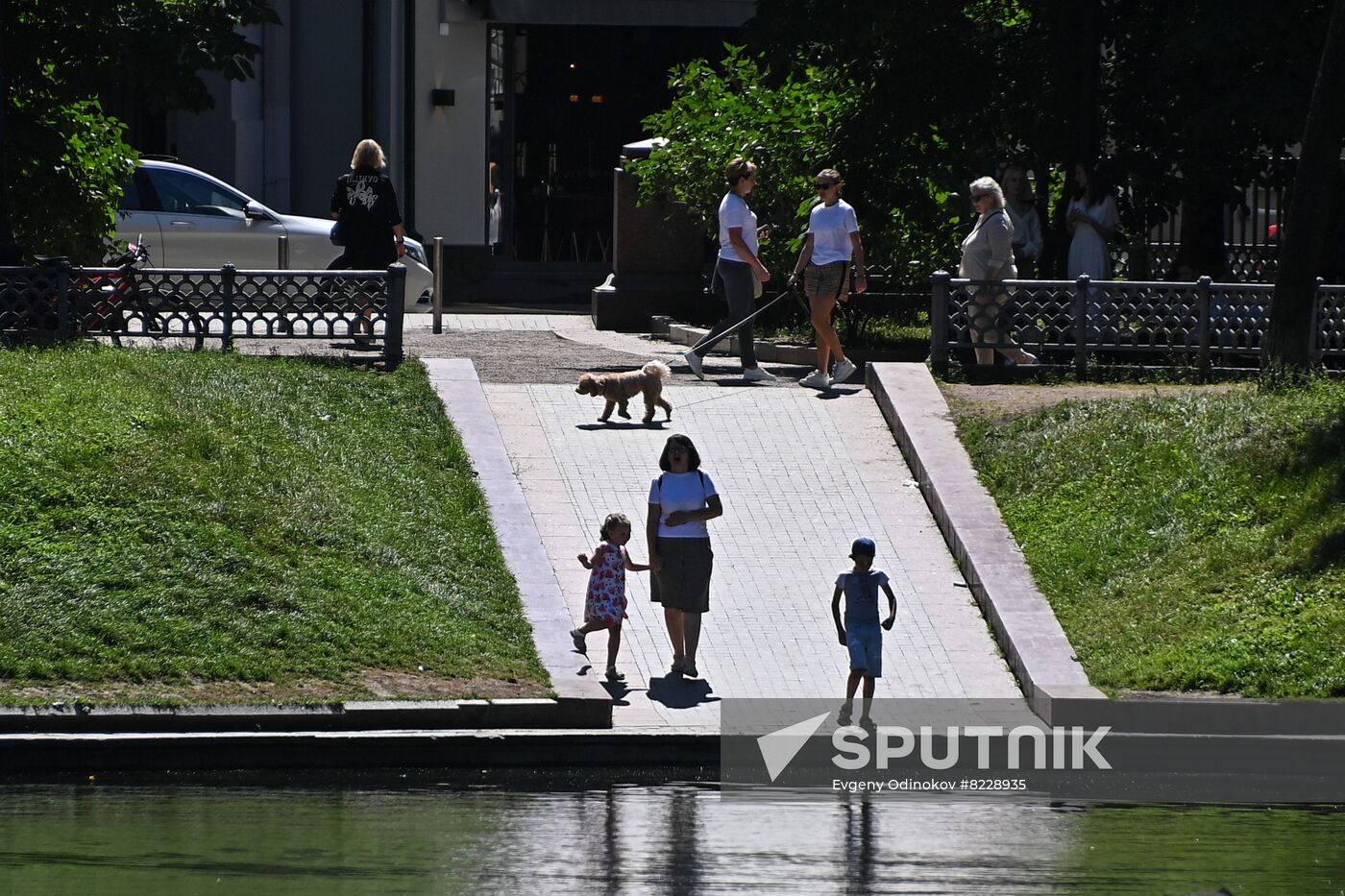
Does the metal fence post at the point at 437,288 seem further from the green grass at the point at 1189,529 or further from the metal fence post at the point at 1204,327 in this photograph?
the metal fence post at the point at 1204,327

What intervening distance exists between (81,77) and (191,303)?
7.81 ft

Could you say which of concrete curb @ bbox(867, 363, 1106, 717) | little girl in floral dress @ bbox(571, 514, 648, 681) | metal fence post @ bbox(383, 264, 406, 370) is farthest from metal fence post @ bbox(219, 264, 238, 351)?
little girl in floral dress @ bbox(571, 514, 648, 681)

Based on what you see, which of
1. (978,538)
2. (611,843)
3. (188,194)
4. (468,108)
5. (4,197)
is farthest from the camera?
(468,108)

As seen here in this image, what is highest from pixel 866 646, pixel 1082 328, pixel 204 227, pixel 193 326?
pixel 204 227

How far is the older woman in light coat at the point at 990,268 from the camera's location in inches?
612

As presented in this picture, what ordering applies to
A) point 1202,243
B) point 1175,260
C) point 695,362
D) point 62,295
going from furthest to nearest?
point 1175,260, point 1202,243, point 695,362, point 62,295

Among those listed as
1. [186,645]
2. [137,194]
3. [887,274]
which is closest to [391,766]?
[186,645]

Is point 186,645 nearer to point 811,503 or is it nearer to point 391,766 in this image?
A: point 391,766

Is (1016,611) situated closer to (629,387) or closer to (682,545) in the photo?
(682,545)

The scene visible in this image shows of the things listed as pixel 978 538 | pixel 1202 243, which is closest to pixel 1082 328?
pixel 978 538

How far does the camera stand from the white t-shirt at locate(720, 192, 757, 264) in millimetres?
16109

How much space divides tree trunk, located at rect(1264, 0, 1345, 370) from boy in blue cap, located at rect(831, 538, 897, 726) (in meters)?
5.83

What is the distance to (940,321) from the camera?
15664mm

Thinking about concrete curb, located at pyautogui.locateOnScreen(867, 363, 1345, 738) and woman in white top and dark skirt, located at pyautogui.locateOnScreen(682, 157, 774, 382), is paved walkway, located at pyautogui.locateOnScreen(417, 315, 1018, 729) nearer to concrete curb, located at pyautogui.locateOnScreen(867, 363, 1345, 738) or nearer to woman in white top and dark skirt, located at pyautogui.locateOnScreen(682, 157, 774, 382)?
concrete curb, located at pyautogui.locateOnScreen(867, 363, 1345, 738)
